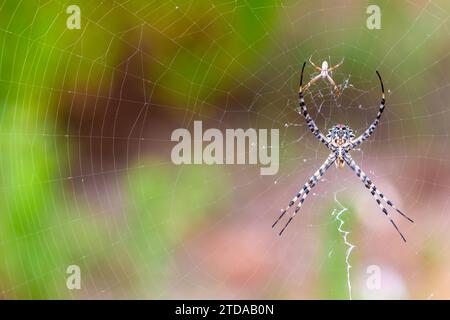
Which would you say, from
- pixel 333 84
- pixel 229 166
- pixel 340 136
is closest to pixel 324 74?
pixel 333 84

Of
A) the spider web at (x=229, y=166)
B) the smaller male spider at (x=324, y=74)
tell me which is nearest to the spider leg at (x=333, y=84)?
the smaller male spider at (x=324, y=74)

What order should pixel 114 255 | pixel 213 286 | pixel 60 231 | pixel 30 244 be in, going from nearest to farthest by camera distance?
pixel 30 244 < pixel 60 231 < pixel 114 255 < pixel 213 286

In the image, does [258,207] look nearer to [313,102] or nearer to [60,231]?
[313,102]

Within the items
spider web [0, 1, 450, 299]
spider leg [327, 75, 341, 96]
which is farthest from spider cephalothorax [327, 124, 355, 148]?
spider web [0, 1, 450, 299]

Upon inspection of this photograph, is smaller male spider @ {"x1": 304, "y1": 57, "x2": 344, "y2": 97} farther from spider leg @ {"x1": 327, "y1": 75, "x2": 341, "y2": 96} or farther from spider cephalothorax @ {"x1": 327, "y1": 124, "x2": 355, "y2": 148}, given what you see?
spider cephalothorax @ {"x1": 327, "y1": 124, "x2": 355, "y2": 148}

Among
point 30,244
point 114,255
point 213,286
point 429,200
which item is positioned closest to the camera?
point 30,244

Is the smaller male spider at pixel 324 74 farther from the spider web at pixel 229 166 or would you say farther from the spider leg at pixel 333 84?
the spider web at pixel 229 166

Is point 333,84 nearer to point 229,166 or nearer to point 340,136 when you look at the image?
point 340,136

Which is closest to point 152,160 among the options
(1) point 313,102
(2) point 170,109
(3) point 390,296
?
(2) point 170,109
